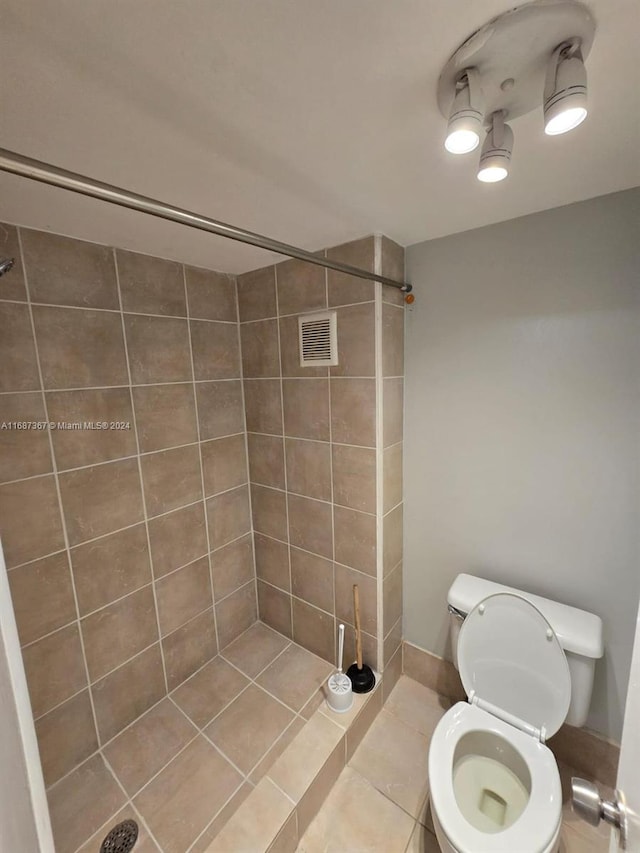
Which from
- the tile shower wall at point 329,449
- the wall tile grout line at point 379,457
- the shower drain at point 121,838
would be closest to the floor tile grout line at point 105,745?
the shower drain at point 121,838

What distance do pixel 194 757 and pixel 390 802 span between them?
75cm

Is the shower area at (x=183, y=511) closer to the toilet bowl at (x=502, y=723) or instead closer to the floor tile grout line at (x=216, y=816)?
the floor tile grout line at (x=216, y=816)

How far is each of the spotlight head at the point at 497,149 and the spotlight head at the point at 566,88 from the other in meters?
0.10

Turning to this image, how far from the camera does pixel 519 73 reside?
0.57m

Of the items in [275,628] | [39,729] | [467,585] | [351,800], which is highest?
[467,585]

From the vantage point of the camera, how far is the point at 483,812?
107 cm

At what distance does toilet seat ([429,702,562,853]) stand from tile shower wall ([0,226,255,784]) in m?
1.09

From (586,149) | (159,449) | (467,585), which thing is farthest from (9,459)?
(586,149)

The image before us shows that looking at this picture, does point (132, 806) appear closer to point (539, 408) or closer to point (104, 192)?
point (104, 192)

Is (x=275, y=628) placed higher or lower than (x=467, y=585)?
lower

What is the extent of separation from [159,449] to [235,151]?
3.70ft

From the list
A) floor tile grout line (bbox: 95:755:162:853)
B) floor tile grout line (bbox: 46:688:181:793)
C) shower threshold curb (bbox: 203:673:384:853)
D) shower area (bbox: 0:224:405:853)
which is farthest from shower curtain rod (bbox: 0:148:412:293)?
floor tile grout line (bbox: 46:688:181:793)

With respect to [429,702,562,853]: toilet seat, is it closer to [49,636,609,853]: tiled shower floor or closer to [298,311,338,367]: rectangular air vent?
[49,636,609,853]: tiled shower floor

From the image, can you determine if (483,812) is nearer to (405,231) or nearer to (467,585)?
(467,585)
